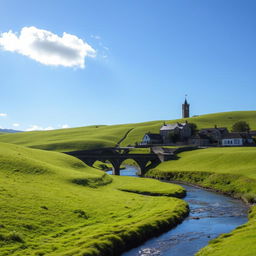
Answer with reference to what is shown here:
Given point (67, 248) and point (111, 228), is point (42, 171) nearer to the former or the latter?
point (111, 228)

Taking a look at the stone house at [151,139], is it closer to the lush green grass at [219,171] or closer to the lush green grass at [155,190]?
the lush green grass at [219,171]

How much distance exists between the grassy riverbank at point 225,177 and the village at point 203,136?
31.2 metres

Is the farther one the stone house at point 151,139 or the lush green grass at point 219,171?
the stone house at point 151,139

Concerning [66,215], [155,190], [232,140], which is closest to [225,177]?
[155,190]

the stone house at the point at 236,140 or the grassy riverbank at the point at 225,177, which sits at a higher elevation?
the stone house at the point at 236,140

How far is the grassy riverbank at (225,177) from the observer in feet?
90.6

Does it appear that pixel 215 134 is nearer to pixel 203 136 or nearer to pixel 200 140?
pixel 203 136

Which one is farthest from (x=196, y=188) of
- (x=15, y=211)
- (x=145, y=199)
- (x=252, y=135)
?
(x=252, y=135)

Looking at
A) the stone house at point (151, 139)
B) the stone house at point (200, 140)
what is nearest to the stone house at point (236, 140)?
the stone house at point (200, 140)

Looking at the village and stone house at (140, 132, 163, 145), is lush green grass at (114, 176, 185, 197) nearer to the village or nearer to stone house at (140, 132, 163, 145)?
the village

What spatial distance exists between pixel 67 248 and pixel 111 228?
7510 mm

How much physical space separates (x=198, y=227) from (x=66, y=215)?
A: 1716 centimetres

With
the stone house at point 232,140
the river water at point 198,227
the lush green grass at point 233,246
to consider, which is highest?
the stone house at point 232,140

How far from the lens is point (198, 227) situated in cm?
3947
